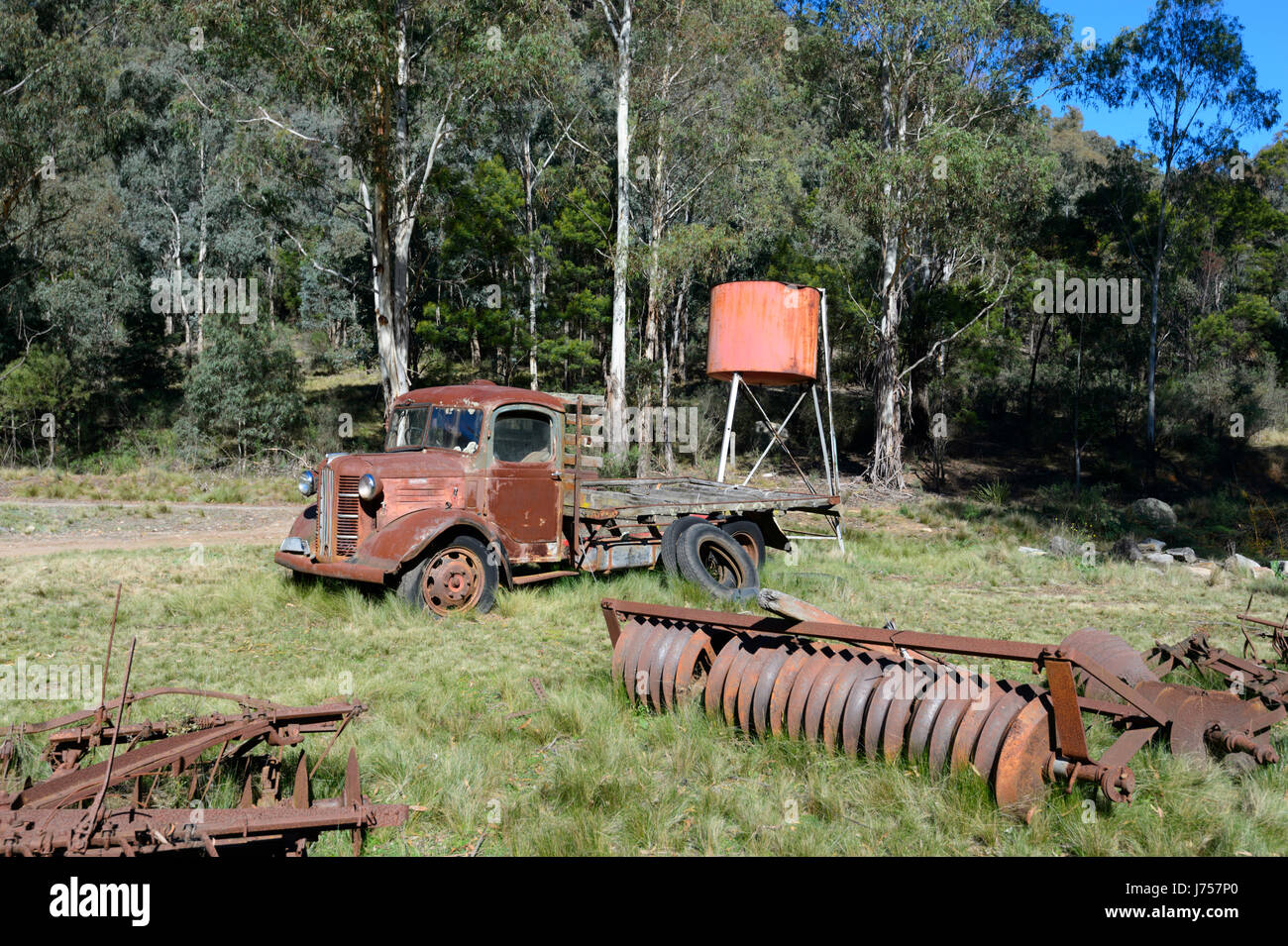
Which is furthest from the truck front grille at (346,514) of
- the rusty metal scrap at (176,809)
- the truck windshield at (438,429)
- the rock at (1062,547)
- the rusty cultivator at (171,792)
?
the rock at (1062,547)

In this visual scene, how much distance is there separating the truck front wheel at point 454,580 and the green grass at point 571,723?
21cm

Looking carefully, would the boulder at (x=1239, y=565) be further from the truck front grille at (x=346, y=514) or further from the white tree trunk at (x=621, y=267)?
the white tree trunk at (x=621, y=267)

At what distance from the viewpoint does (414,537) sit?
839 cm

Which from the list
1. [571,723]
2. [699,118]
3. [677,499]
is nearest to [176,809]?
[571,723]

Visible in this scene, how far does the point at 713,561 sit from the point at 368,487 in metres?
4.13

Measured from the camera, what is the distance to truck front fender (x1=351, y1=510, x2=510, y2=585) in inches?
325

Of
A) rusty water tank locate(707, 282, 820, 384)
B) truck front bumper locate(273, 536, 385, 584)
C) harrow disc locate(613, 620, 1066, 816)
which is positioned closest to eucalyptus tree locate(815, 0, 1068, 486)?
rusty water tank locate(707, 282, 820, 384)

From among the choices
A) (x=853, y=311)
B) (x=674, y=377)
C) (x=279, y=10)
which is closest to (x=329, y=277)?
(x=674, y=377)

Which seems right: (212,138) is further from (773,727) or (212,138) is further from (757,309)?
(773,727)

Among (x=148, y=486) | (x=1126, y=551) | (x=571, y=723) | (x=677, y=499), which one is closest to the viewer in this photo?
(x=571, y=723)

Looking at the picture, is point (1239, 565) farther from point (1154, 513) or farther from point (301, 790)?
point (301, 790)

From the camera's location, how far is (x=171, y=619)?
807 cm

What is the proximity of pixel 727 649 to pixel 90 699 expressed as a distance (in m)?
3.99

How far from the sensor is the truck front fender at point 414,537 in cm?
825
